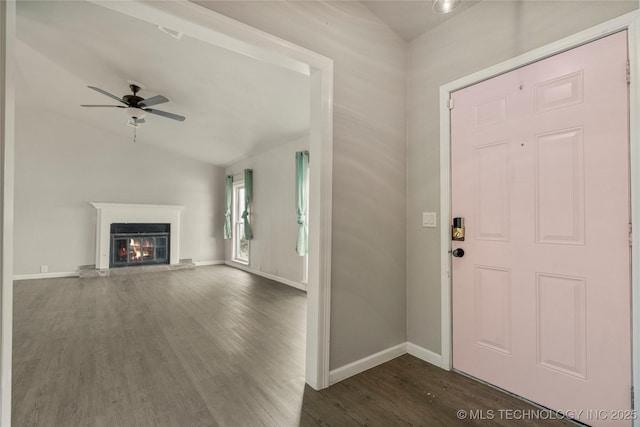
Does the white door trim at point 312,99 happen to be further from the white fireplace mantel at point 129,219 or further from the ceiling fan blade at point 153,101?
the white fireplace mantel at point 129,219

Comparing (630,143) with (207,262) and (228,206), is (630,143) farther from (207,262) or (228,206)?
(207,262)

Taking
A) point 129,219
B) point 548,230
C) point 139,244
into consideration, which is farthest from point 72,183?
point 548,230

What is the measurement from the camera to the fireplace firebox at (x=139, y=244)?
6316 millimetres

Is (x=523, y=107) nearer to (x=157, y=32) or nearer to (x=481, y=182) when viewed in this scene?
(x=481, y=182)

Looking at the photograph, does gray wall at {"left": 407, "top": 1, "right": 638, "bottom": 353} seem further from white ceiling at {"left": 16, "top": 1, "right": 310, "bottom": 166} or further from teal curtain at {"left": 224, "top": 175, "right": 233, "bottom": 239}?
teal curtain at {"left": 224, "top": 175, "right": 233, "bottom": 239}

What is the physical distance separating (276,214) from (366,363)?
12.9ft

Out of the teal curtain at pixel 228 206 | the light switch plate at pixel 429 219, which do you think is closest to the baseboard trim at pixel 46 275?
the teal curtain at pixel 228 206

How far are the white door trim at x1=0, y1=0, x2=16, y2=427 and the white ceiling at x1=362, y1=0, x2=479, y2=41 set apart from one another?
7.20 ft

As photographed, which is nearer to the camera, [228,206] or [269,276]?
[269,276]

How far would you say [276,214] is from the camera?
5805 millimetres

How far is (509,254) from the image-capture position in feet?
6.44

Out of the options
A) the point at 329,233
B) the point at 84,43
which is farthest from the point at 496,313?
the point at 84,43

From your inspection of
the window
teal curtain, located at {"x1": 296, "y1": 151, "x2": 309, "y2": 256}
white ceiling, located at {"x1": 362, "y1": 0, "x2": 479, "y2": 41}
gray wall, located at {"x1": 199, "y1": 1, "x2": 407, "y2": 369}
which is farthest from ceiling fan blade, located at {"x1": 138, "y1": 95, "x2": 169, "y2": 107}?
the window

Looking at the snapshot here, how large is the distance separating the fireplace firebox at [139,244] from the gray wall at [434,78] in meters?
6.31
